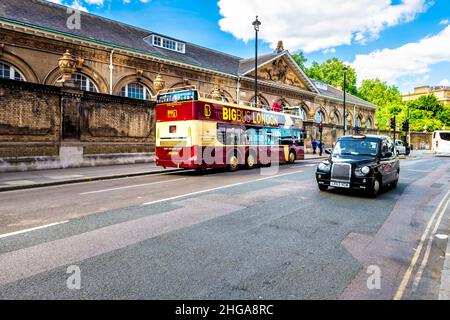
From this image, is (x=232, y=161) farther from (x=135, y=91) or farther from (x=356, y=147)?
(x=135, y=91)

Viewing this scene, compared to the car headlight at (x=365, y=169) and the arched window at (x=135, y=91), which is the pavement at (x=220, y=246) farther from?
the arched window at (x=135, y=91)

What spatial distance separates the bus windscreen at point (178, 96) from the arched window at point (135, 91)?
10.3 meters

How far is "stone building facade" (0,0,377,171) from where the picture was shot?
59.2 feet

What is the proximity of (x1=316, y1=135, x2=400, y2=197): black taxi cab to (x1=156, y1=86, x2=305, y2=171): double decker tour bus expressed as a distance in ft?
20.8

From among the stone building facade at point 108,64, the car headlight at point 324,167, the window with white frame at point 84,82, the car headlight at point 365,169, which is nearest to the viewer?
the car headlight at point 365,169

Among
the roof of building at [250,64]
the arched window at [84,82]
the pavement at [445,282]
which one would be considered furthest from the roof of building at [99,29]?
the pavement at [445,282]

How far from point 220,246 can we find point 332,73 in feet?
245

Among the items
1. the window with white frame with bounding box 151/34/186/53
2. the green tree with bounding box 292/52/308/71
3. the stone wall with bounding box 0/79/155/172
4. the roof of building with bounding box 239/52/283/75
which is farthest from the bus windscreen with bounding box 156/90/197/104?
the green tree with bounding box 292/52/308/71

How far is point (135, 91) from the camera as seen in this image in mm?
25062

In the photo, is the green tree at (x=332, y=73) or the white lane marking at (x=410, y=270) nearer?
the white lane marking at (x=410, y=270)

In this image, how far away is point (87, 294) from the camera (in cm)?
314

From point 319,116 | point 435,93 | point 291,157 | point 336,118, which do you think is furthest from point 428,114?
point 291,157

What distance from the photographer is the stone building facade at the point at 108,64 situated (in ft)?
59.2

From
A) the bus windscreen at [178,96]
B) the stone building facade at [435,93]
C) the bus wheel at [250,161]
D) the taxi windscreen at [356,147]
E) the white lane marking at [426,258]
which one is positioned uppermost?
the stone building facade at [435,93]
